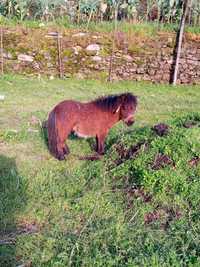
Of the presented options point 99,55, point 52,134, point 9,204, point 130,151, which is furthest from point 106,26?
point 9,204

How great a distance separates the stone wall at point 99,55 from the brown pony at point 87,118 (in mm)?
6324

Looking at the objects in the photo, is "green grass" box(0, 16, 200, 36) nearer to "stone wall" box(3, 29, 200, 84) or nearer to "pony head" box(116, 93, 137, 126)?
"stone wall" box(3, 29, 200, 84)

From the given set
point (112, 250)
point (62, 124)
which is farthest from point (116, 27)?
point (112, 250)

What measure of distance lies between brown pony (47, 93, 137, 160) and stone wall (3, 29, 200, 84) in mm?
6324

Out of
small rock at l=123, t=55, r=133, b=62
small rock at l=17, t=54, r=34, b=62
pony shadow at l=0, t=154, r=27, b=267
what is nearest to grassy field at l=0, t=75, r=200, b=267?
pony shadow at l=0, t=154, r=27, b=267

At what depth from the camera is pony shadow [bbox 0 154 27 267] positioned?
3.69 meters

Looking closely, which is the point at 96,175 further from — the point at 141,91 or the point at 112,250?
the point at 141,91

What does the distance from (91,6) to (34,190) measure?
8828mm

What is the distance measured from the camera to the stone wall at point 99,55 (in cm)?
1180

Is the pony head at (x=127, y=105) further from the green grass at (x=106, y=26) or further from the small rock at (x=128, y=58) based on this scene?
the green grass at (x=106, y=26)

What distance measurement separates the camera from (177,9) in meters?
12.9

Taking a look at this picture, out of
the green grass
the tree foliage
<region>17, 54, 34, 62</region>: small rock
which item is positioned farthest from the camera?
the tree foliage

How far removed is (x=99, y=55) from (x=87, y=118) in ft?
21.6

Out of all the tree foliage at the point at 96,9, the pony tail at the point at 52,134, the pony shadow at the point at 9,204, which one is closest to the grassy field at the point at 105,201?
the pony shadow at the point at 9,204
